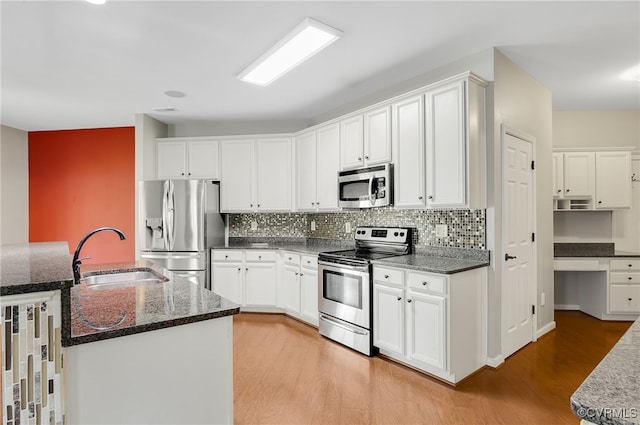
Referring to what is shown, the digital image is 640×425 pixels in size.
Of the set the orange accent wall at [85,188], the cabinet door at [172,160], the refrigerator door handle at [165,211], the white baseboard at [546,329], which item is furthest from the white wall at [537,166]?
the orange accent wall at [85,188]

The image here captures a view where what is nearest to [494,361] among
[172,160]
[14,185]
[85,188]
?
[172,160]

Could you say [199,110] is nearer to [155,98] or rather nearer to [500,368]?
[155,98]

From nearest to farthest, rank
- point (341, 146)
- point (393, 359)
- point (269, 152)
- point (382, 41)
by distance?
point (382, 41) → point (393, 359) → point (341, 146) → point (269, 152)

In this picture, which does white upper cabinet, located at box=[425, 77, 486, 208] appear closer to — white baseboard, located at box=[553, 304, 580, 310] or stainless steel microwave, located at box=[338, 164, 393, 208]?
stainless steel microwave, located at box=[338, 164, 393, 208]

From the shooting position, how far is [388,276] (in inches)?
119

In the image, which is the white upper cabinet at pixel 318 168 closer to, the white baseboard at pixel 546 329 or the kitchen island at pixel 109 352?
the white baseboard at pixel 546 329

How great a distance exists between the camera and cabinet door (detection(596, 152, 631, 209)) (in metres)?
4.42

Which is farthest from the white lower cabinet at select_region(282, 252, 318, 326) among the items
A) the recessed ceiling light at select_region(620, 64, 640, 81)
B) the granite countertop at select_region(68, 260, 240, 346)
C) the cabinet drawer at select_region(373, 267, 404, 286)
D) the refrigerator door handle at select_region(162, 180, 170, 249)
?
the recessed ceiling light at select_region(620, 64, 640, 81)

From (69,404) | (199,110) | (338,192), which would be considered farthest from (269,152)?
(69,404)

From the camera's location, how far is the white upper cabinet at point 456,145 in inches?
113

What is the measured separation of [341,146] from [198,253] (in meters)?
2.25

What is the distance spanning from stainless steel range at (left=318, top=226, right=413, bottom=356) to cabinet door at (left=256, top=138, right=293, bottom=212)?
138 cm

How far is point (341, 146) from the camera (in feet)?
13.3

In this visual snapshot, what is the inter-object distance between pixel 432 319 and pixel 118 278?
7.50 feet
